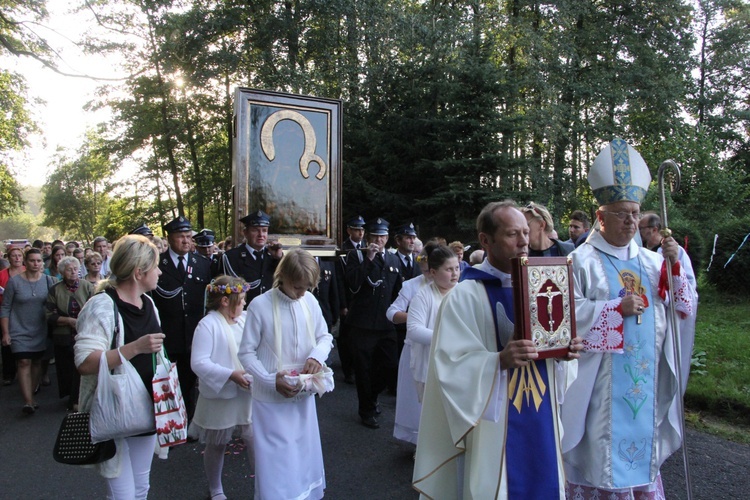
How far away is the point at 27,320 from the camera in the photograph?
23.5 feet

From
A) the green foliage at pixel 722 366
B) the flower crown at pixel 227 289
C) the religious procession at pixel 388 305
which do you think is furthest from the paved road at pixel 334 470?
the flower crown at pixel 227 289

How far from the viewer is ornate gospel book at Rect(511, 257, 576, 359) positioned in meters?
2.25

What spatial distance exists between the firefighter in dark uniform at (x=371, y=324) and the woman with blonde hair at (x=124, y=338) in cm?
324

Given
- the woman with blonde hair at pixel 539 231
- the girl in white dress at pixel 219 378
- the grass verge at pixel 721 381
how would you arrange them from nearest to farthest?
the girl in white dress at pixel 219 378
the woman with blonde hair at pixel 539 231
the grass verge at pixel 721 381

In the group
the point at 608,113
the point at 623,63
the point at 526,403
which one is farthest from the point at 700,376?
the point at 623,63

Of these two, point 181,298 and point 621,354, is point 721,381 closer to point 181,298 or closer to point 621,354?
point 621,354

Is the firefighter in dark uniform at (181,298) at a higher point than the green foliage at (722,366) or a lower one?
higher

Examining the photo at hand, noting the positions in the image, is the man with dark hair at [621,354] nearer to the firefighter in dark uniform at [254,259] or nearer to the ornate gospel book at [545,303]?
the ornate gospel book at [545,303]

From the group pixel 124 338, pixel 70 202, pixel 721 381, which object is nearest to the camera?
pixel 124 338

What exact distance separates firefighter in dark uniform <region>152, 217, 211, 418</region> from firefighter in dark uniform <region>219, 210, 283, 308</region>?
40 centimetres

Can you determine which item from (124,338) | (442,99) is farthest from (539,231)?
(442,99)

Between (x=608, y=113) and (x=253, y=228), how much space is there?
1916cm

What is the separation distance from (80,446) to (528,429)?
7.55 feet

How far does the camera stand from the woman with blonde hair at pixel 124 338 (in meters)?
2.86
